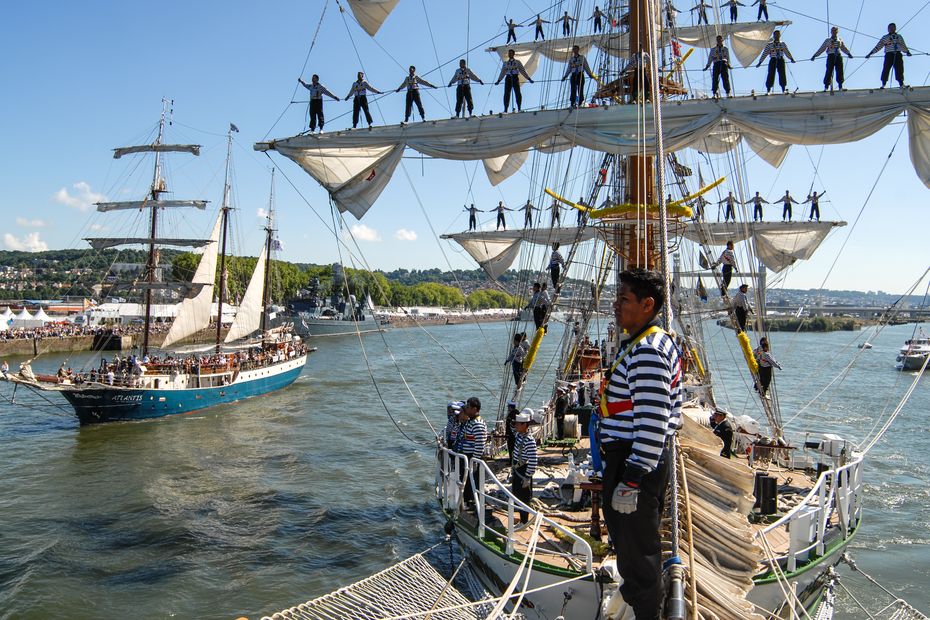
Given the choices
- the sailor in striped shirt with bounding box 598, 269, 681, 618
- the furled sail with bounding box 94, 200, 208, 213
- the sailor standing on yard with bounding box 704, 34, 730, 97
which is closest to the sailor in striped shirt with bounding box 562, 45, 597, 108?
the sailor standing on yard with bounding box 704, 34, 730, 97

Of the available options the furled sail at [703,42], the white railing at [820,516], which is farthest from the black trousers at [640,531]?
the furled sail at [703,42]

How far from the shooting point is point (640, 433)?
4.06 meters

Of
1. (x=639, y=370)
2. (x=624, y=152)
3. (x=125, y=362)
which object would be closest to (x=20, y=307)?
(x=125, y=362)

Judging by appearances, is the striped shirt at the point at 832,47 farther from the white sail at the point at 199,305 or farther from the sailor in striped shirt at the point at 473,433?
the white sail at the point at 199,305

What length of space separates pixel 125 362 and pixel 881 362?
2258 inches

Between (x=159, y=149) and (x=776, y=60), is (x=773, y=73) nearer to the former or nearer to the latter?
(x=776, y=60)

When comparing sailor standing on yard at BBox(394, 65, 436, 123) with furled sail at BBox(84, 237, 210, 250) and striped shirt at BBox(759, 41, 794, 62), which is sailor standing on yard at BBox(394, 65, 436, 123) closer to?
striped shirt at BBox(759, 41, 794, 62)

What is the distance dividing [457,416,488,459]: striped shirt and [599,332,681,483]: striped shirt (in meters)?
5.61

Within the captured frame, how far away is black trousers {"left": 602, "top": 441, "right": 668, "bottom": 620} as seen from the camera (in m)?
4.34

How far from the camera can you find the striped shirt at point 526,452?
9297 mm

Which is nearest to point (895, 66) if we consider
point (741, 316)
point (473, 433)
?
point (741, 316)

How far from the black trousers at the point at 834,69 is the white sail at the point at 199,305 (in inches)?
1263

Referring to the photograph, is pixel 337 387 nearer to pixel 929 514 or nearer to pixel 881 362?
pixel 929 514

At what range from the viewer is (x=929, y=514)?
17.1 meters
